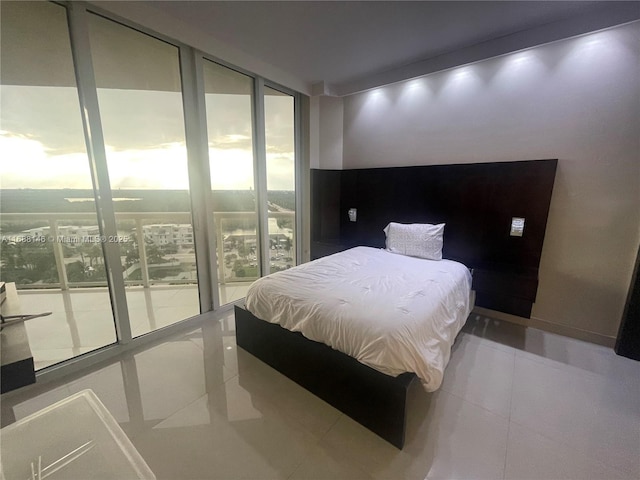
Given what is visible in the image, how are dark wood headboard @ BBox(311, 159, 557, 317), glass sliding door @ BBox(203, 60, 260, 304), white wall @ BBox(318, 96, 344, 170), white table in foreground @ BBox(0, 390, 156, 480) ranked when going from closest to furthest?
white table in foreground @ BBox(0, 390, 156, 480) → dark wood headboard @ BBox(311, 159, 557, 317) → glass sliding door @ BBox(203, 60, 260, 304) → white wall @ BBox(318, 96, 344, 170)

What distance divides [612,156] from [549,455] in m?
2.36

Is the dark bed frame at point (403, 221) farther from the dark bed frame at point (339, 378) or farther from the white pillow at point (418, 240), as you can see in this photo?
the white pillow at point (418, 240)

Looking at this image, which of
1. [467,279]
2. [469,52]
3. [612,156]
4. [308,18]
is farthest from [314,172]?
[612,156]

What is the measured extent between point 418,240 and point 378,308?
1.53 m

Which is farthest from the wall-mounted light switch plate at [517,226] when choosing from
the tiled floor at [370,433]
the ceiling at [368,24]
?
the ceiling at [368,24]

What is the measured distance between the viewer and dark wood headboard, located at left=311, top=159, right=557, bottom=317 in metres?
2.50

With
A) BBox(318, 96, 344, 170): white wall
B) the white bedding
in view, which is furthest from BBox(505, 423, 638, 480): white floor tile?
BBox(318, 96, 344, 170): white wall

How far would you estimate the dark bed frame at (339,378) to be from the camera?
1403 mm

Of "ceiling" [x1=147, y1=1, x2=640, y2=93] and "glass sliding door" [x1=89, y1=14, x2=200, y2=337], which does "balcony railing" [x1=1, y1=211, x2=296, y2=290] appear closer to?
"glass sliding door" [x1=89, y1=14, x2=200, y2=337]

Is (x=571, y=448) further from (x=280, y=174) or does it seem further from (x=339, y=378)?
(x=280, y=174)

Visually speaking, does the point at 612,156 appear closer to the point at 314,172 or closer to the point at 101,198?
the point at 314,172

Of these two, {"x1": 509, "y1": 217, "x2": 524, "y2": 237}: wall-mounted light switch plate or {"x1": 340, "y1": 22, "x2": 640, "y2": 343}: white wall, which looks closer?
{"x1": 340, "y1": 22, "x2": 640, "y2": 343}: white wall

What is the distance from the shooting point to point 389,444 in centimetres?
145

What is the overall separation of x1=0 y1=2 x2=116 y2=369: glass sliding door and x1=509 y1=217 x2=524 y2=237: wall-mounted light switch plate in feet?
12.3
